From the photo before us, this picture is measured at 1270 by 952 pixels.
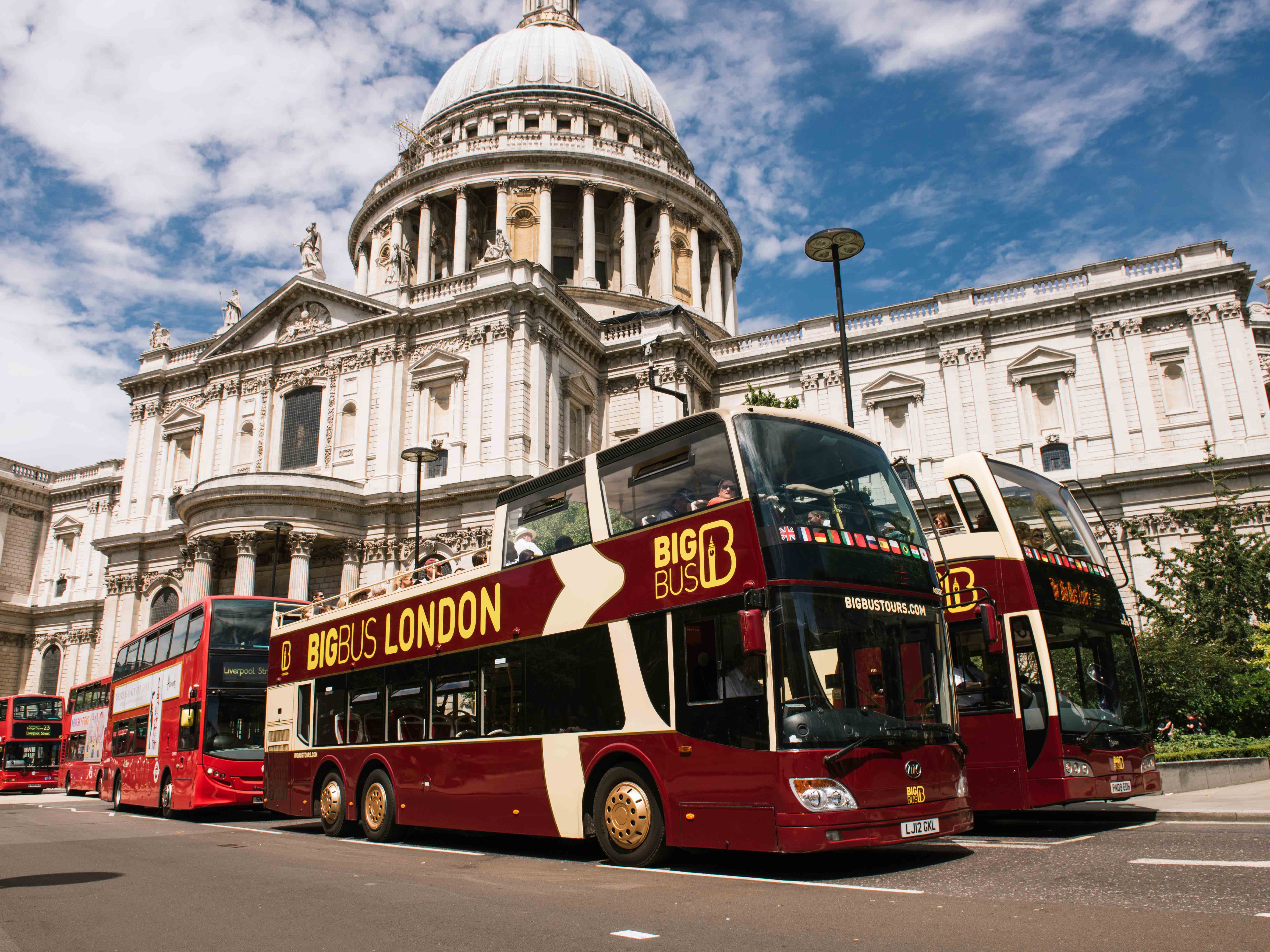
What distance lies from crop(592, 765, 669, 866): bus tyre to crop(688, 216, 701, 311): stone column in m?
45.8

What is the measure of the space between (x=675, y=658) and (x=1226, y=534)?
70.5ft

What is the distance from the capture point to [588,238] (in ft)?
166

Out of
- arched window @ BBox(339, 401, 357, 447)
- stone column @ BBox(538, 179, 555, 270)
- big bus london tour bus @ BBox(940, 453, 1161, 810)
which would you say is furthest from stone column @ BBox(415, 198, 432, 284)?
big bus london tour bus @ BBox(940, 453, 1161, 810)

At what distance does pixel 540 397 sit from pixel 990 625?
→ 2616 centimetres

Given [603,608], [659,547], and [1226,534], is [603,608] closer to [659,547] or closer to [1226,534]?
[659,547]

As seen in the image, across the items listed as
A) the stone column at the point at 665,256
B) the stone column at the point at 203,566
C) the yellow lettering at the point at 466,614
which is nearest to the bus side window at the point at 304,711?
the yellow lettering at the point at 466,614

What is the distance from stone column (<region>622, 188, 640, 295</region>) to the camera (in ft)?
164

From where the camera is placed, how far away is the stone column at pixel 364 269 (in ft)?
187

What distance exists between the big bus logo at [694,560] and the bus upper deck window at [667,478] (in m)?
0.23

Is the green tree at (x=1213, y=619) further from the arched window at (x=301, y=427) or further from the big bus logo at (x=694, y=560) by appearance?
the arched window at (x=301, y=427)

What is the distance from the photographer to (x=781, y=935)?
19.9 feet

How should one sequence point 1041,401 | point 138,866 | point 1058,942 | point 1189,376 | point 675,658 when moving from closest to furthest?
point 1058,942
point 675,658
point 138,866
point 1189,376
point 1041,401

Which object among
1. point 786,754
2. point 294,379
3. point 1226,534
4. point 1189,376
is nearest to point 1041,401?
point 1189,376

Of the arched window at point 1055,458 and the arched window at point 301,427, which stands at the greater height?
the arched window at point 301,427
